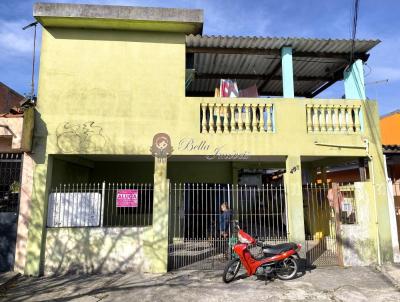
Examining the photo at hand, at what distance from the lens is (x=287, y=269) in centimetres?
679

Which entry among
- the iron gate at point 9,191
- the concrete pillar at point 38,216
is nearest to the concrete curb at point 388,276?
the concrete pillar at point 38,216

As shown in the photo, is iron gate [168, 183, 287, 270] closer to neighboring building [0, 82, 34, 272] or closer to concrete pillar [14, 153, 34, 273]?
concrete pillar [14, 153, 34, 273]

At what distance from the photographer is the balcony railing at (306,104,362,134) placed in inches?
323

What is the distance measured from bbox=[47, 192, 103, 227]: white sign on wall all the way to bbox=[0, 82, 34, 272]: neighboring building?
61 centimetres

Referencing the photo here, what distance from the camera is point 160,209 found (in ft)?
24.5

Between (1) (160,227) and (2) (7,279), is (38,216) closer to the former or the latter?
(2) (7,279)

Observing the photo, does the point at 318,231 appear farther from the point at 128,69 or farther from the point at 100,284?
the point at 128,69

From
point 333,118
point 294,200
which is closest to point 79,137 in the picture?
point 294,200

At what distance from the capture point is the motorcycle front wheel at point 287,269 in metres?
6.75

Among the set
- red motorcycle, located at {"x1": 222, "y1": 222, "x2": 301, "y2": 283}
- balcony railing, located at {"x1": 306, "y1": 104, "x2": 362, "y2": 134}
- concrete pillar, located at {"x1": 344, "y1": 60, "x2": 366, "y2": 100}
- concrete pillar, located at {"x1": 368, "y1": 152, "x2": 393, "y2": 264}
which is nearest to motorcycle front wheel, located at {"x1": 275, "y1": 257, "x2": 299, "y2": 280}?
red motorcycle, located at {"x1": 222, "y1": 222, "x2": 301, "y2": 283}

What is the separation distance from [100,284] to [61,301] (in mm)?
1004

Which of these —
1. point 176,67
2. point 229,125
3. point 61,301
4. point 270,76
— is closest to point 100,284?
point 61,301

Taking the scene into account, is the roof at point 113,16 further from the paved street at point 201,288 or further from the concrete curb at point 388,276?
the concrete curb at point 388,276

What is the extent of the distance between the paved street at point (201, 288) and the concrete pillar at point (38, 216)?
0.36m
